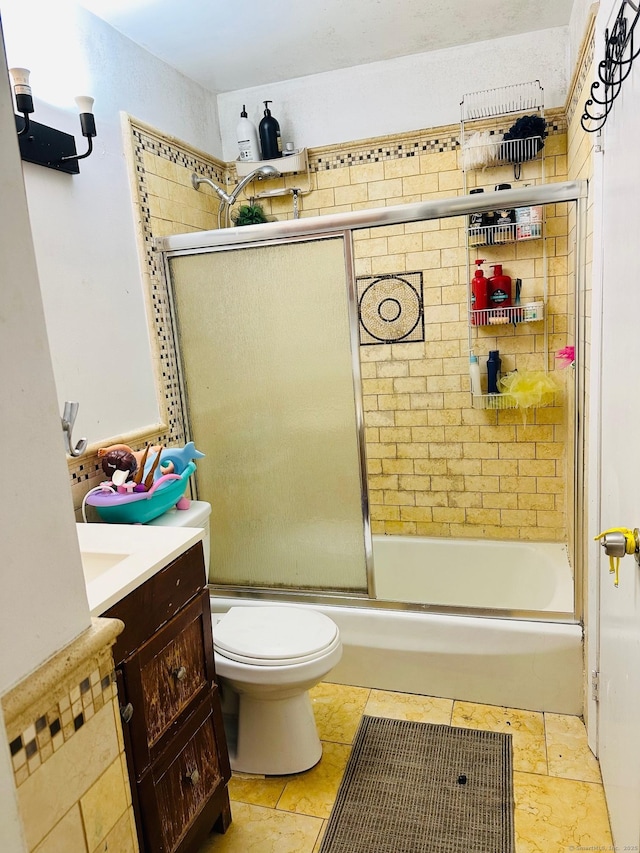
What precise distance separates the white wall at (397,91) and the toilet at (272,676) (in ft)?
7.10

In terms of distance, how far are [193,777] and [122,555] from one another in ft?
2.13

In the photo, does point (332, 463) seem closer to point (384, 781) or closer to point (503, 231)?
point (384, 781)

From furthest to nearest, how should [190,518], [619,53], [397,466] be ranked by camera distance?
1. [397,466]
2. [190,518]
3. [619,53]

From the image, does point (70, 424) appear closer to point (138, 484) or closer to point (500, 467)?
point (138, 484)

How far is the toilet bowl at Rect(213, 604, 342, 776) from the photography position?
1.88 meters

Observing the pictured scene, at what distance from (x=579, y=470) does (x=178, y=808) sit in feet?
5.48

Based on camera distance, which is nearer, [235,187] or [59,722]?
[59,722]

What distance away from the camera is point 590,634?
200 cm

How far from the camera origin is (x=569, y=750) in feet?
6.68

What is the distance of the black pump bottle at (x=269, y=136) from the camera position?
3.01 meters

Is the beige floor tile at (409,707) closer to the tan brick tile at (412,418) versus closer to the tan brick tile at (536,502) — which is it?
the tan brick tile at (536,502)

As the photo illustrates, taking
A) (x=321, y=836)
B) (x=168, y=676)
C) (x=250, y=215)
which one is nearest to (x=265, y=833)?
(x=321, y=836)

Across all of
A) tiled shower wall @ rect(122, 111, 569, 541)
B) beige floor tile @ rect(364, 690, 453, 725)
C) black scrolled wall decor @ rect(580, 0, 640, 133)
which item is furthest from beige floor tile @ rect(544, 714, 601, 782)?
black scrolled wall decor @ rect(580, 0, 640, 133)

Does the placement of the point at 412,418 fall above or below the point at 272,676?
above
